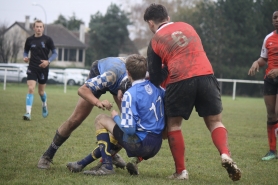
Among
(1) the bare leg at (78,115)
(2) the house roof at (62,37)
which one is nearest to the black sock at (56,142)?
(1) the bare leg at (78,115)

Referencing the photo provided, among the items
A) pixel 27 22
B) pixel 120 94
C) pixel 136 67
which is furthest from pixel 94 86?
pixel 27 22

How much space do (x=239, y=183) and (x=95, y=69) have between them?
2091 mm

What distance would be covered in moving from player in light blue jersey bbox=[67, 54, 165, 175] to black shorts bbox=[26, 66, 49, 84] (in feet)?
23.1

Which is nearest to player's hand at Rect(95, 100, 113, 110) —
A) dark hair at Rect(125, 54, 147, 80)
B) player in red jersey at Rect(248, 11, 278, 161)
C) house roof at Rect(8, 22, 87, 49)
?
dark hair at Rect(125, 54, 147, 80)

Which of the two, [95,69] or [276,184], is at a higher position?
[95,69]

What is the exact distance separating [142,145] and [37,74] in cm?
747

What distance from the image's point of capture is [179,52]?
5.51 m

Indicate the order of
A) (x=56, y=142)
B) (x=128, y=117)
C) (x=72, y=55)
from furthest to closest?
(x=72, y=55) → (x=56, y=142) → (x=128, y=117)

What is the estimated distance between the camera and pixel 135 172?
230 inches

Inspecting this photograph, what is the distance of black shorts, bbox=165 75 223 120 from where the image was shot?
5.46 meters

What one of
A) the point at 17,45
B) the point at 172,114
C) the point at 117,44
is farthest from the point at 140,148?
the point at 117,44

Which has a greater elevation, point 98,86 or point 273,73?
point 273,73

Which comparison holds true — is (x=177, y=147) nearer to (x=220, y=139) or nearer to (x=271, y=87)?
(x=220, y=139)

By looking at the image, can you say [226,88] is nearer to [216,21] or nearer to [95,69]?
[216,21]
